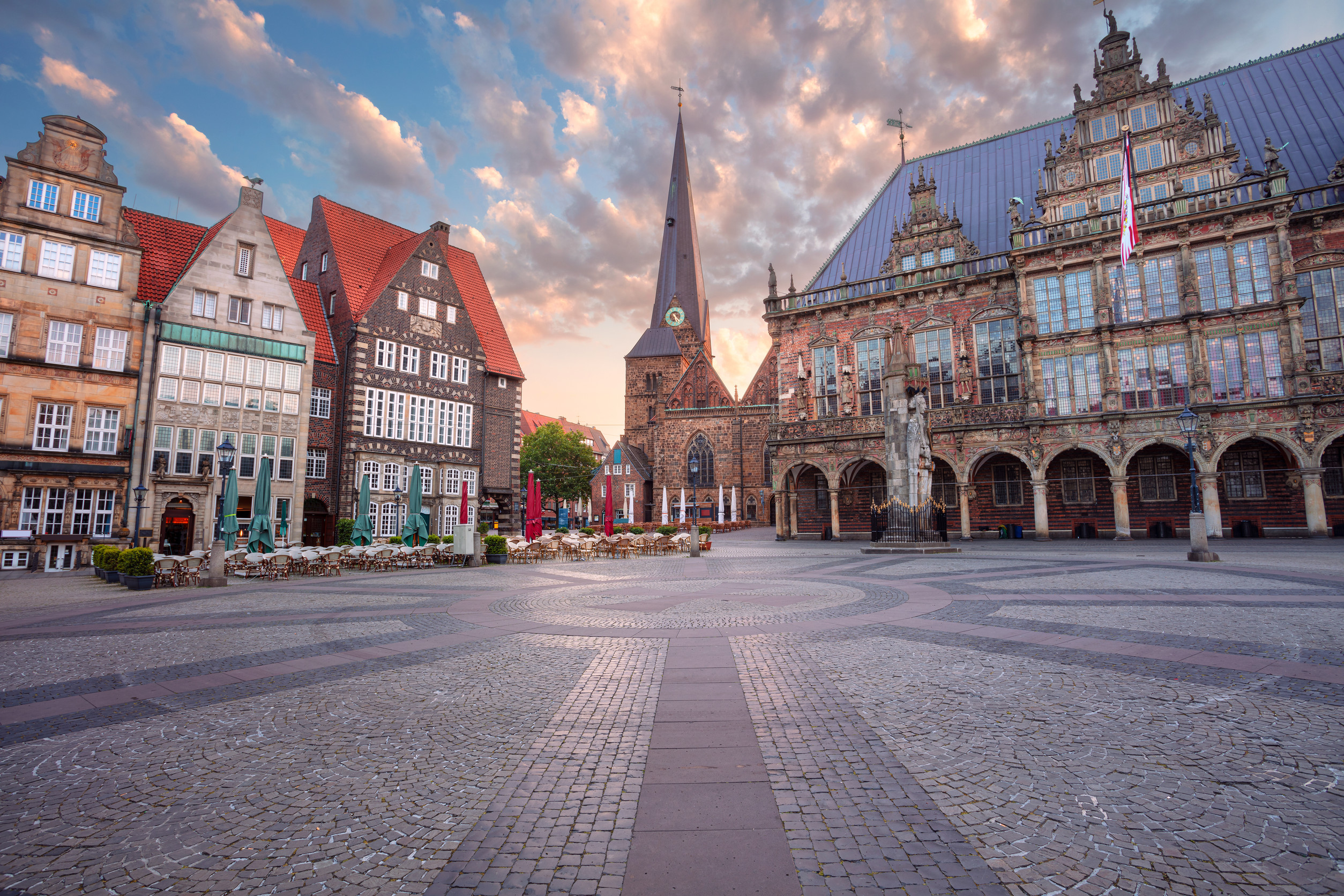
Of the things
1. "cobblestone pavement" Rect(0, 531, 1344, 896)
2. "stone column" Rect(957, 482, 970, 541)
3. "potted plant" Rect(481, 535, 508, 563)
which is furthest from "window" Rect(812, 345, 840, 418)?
"cobblestone pavement" Rect(0, 531, 1344, 896)

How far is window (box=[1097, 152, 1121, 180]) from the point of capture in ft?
94.9

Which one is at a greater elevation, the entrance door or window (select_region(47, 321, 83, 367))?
window (select_region(47, 321, 83, 367))

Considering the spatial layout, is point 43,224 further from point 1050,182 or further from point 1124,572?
point 1050,182

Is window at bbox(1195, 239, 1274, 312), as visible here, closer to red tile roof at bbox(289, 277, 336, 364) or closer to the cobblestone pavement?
the cobblestone pavement

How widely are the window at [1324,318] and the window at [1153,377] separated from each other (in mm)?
4043

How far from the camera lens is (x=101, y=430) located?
23.5 metres

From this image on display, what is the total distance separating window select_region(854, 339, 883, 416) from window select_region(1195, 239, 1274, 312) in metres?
13.6

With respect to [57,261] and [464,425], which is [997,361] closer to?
[464,425]

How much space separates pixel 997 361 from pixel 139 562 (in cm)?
3416

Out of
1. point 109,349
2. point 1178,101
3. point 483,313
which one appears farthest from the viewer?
point 483,313

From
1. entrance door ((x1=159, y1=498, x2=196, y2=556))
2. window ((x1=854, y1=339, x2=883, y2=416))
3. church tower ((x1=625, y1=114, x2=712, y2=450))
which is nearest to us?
entrance door ((x1=159, y1=498, x2=196, y2=556))

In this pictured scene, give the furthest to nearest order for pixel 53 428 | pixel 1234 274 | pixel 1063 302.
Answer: pixel 1063 302, pixel 1234 274, pixel 53 428

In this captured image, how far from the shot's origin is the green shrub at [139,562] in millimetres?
14812

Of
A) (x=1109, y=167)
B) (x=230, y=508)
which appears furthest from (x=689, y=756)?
(x=1109, y=167)
